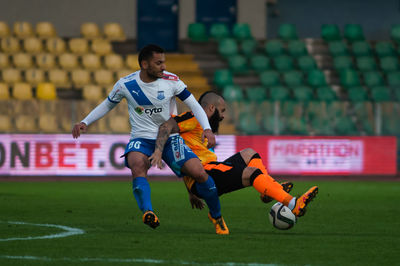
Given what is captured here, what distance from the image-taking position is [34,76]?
1964cm

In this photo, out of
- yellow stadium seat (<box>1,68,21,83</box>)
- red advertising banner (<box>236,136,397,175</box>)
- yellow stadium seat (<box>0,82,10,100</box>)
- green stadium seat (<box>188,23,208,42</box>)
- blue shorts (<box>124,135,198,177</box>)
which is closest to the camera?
blue shorts (<box>124,135,198,177</box>)

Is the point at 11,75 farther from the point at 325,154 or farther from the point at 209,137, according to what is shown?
the point at 209,137

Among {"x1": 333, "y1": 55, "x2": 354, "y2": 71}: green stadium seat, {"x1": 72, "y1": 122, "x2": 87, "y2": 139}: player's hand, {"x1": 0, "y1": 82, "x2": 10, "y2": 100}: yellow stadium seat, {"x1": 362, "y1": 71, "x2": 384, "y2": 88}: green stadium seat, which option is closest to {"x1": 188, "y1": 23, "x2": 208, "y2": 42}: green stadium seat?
{"x1": 333, "y1": 55, "x2": 354, "y2": 71}: green stadium seat

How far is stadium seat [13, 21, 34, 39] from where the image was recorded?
824 inches

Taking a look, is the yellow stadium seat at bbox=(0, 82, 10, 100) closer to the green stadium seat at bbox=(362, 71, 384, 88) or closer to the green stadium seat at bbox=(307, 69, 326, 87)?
the green stadium seat at bbox=(307, 69, 326, 87)

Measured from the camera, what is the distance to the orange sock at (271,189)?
6.82m

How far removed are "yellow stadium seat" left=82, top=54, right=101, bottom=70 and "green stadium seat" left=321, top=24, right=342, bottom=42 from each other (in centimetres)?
687

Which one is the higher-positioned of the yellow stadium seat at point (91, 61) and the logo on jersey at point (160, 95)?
the logo on jersey at point (160, 95)

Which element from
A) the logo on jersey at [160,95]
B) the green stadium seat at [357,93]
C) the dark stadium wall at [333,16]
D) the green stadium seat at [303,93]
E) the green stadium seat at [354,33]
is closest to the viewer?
the logo on jersey at [160,95]

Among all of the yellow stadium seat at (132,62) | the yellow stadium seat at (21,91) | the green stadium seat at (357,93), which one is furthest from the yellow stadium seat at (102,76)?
the green stadium seat at (357,93)

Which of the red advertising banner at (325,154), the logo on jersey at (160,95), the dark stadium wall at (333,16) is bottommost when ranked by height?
the red advertising banner at (325,154)

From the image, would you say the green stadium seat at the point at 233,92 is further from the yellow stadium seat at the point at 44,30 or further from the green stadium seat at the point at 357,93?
the yellow stadium seat at the point at 44,30

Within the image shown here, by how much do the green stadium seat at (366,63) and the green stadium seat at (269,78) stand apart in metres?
2.62

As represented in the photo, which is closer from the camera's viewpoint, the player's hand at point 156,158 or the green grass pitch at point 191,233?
the green grass pitch at point 191,233
